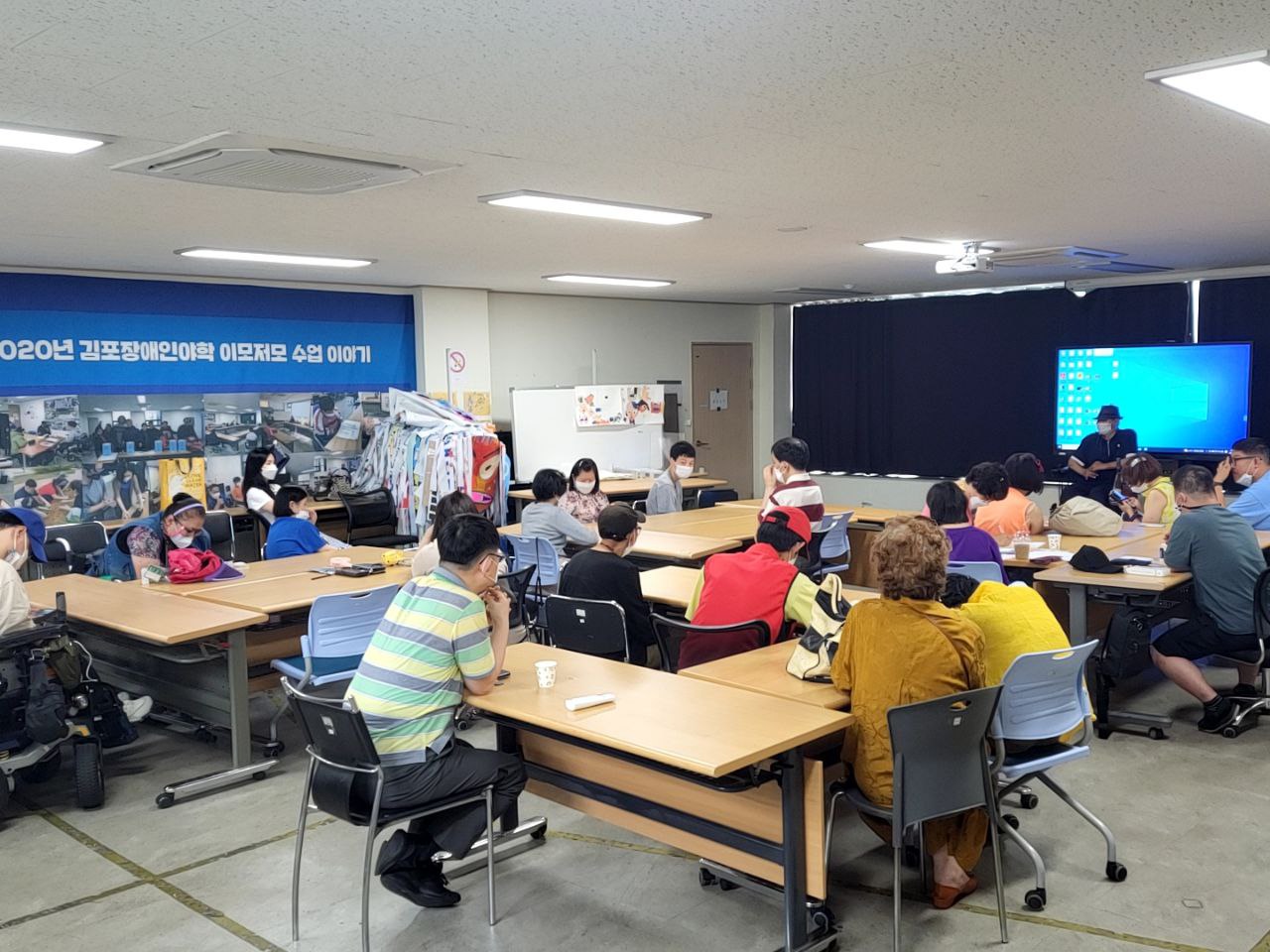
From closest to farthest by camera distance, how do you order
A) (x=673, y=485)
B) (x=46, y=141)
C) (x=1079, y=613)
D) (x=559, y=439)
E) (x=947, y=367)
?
1. (x=46, y=141)
2. (x=1079, y=613)
3. (x=673, y=485)
4. (x=559, y=439)
5. (x=947, y=367)

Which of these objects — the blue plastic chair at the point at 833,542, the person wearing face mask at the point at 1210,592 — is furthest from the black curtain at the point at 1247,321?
the person wearing face mask at the point at 1210,592

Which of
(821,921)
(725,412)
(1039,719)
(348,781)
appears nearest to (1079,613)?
(1039,719)

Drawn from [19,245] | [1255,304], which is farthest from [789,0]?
[1255,304]

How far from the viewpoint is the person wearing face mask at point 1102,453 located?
982 cm

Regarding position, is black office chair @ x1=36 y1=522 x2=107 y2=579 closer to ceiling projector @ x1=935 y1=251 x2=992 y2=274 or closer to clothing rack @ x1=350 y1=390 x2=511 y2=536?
clothing rack @ x1=350 y1=390 x2=511 y2=536

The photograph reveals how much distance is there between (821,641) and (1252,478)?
4.92m

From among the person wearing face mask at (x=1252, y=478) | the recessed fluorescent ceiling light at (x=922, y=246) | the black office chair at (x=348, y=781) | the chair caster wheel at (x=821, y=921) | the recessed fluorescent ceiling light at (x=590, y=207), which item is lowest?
the chair caster wheel at (x=821, y=921)

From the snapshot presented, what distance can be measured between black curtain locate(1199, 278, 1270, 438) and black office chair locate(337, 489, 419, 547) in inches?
303

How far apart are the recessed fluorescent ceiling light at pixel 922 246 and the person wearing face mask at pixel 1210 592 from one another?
104 inches

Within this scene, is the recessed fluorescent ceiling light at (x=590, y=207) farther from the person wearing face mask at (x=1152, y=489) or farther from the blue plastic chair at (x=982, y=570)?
the person wearing face mask at (x=1152, y=489)

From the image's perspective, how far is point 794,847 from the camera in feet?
9.87

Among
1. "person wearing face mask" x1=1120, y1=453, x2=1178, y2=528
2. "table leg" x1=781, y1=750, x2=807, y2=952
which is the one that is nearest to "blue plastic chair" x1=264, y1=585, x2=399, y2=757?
"table leg" x1=781, y1=750, x2=807, y2=952

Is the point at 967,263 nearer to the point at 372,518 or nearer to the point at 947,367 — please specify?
the point at 947,367

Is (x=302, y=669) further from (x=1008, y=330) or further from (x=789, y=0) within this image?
(x=1008, y=330)
